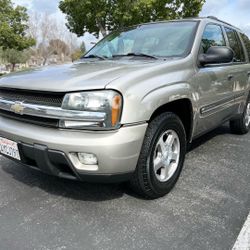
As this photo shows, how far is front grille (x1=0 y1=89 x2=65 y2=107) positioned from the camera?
2.66m

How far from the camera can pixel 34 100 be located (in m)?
2.80

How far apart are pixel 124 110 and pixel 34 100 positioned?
794mm

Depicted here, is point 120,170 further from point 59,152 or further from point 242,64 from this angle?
point 242,64

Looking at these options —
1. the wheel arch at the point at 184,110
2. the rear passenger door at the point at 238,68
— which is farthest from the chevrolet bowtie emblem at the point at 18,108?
the rear passenger door at the point at 238,68

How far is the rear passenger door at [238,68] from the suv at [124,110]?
685mm

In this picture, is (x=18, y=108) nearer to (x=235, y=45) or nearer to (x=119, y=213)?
(x=119, y=213)

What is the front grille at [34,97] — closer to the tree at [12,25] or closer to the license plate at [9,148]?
the license plate at [9,148]

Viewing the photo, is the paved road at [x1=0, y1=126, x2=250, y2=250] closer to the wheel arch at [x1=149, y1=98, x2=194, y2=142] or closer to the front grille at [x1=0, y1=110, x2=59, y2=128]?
the wheel arch at [x1=149, y1=98, x2=194, y2=142]

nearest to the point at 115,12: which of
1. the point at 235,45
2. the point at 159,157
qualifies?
the point at 235,45

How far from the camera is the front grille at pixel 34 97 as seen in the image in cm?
266

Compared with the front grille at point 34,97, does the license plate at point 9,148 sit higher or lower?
lower

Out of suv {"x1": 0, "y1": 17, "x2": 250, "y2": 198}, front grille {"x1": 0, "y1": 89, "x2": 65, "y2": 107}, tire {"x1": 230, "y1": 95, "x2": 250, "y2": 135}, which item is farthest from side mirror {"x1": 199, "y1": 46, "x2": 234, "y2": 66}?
tire {"x1": 230, "y1": 95, "x2": 250, "y2": 135}

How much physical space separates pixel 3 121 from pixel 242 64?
11.3ft

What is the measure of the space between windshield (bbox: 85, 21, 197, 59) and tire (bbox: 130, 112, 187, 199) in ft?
2.70
